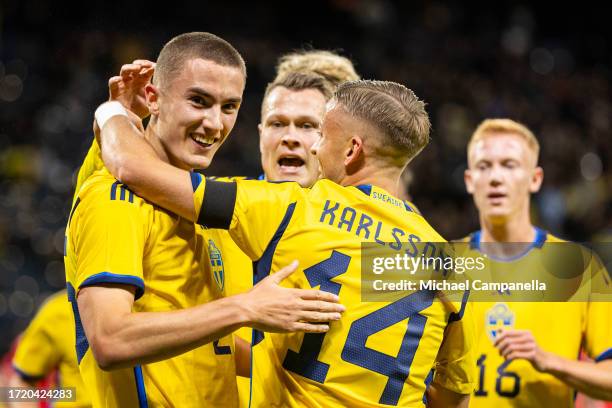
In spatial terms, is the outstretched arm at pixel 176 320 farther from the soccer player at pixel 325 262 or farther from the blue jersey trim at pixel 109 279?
the soccer player at pixel 325 262

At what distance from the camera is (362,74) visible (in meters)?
13.4

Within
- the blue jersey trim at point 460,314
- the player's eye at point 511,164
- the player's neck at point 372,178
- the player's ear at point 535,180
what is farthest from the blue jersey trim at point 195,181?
the player's ear at point 535,180

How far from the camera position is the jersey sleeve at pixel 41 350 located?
5500 mm

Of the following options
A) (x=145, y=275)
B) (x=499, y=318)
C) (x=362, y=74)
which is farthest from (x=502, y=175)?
(x=362, y=74)

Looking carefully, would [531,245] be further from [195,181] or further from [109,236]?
[109,236]

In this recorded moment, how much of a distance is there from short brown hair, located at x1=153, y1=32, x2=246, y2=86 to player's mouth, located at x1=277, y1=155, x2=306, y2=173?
3.70 ft

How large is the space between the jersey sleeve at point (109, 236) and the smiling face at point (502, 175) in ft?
9.27

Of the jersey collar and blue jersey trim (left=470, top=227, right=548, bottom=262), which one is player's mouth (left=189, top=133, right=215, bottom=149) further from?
blue jersey trim (left=470, top=227, right=548, bottom=262)

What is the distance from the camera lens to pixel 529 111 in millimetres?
14328

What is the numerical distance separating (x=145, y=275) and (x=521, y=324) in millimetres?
2616

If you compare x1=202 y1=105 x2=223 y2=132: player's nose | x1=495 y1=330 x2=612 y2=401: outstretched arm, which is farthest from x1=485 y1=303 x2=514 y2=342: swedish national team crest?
x1=202 y1=105 x2=223 y2=132: player's nose

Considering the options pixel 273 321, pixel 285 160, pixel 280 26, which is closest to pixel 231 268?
pixel 285 160

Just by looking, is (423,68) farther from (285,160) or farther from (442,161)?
(285,160)

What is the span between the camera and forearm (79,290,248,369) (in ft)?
8.37
